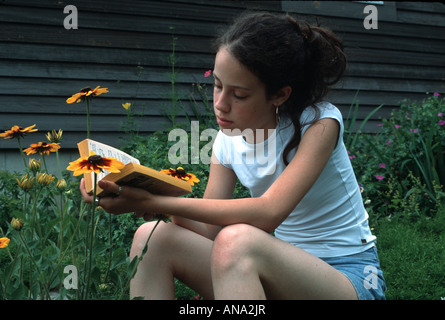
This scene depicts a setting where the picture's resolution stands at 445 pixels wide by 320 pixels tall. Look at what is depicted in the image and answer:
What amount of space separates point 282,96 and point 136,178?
21.7 inches

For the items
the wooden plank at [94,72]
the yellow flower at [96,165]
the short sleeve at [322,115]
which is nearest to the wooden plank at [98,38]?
the wooden plank at [94,72]

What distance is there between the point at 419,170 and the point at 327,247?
236 cm

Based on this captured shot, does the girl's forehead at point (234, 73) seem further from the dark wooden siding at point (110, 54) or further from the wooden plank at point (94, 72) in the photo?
the wooden plank at point (94, 72)

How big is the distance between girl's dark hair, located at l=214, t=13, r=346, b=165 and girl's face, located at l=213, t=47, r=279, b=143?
0.02m

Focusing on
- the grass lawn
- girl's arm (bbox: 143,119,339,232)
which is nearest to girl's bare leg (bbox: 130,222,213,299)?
girl's arm (bbox: 143,119,339,232)

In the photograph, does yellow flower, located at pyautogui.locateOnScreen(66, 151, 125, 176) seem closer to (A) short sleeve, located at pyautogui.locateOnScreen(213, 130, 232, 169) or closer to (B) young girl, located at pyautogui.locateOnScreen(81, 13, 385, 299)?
(B) young girl, located at pyautogui.locateOnScreen(81, 13, 385, 299)

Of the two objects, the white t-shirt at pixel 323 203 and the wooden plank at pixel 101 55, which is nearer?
the white t-shirt at pixel 323 203

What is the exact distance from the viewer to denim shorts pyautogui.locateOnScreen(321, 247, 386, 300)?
1.35 meters

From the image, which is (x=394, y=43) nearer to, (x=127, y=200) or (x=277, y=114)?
(x=277, y=114)

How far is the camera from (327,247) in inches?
57.6

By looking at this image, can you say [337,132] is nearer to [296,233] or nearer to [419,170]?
[296,233]

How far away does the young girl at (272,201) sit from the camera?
122 centimetres

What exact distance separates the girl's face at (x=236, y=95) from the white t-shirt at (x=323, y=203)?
0.44 feet

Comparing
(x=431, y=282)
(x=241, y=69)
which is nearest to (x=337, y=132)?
(x=241, y=69)
